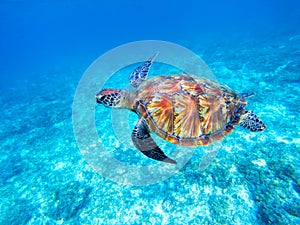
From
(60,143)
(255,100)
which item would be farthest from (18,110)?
(255,100)

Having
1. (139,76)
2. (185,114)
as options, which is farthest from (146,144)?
(139,76)

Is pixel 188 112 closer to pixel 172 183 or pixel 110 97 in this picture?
pixel 172 183

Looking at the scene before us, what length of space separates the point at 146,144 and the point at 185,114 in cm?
113

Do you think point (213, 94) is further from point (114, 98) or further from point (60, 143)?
point (60, 143)

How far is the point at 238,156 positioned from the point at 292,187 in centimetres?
130

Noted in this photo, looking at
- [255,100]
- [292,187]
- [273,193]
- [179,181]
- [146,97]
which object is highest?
[255,100]

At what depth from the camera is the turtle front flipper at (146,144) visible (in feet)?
12.2

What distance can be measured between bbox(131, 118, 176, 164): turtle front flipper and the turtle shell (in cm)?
26

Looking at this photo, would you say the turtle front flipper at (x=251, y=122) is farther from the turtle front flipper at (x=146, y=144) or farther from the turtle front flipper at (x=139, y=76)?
the turtle front flipper at (x=139, y=76)

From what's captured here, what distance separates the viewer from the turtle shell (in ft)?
13.1

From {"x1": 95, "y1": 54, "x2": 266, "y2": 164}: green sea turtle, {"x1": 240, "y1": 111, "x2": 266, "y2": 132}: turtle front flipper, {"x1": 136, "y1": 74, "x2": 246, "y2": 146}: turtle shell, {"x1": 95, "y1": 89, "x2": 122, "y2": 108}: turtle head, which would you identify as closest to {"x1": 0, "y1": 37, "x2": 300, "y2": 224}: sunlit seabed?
{"x1": 240, "y1": 111, "x2": 266, "y2": 132}: turtle front flipper

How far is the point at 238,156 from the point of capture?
16.0 ft

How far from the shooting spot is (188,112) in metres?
3.96

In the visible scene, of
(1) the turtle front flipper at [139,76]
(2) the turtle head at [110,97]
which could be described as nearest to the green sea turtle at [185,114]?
(2) the turtle head at [110,97]
